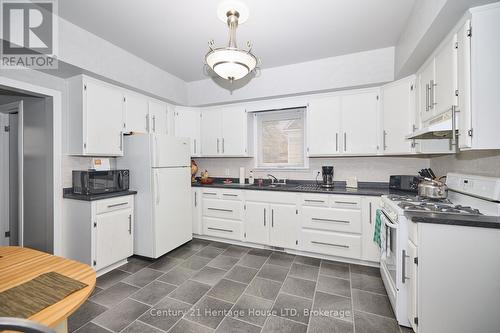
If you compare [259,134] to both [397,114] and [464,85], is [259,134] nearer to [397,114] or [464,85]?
[397,114]

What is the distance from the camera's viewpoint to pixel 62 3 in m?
1.97

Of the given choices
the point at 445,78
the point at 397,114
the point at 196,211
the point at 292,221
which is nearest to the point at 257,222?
the point at 292,221

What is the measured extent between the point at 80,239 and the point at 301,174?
306cm

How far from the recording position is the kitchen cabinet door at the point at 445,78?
1.64 metres

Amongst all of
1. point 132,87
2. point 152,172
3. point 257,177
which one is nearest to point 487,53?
point 257,177

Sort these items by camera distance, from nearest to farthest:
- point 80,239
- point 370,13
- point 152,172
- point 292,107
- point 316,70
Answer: point 370,13, point 80,239, point 152,172, point 316,70, point 292,107

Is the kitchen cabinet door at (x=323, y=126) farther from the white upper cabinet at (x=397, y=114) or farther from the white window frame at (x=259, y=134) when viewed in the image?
the white upper cabinet at (x=397, y=114)

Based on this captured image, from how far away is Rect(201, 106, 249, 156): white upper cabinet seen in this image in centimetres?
367

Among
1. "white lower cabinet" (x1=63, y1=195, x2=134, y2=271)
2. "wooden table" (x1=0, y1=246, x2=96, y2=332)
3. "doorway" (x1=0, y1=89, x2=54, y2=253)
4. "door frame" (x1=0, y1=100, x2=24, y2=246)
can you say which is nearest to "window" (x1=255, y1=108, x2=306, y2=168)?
"white lower cabinet" (x1=63, y1=195, x2=134, y2=271)

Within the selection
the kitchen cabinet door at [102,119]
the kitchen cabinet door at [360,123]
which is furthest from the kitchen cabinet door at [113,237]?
the kitchen cabinet door at [360,123]

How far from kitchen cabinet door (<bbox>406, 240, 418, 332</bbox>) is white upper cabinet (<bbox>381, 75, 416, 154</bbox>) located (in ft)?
4.74

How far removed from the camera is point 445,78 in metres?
1.78

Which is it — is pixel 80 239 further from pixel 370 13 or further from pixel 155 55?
pixel 370 13

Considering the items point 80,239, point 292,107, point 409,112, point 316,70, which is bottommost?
point 80,239
